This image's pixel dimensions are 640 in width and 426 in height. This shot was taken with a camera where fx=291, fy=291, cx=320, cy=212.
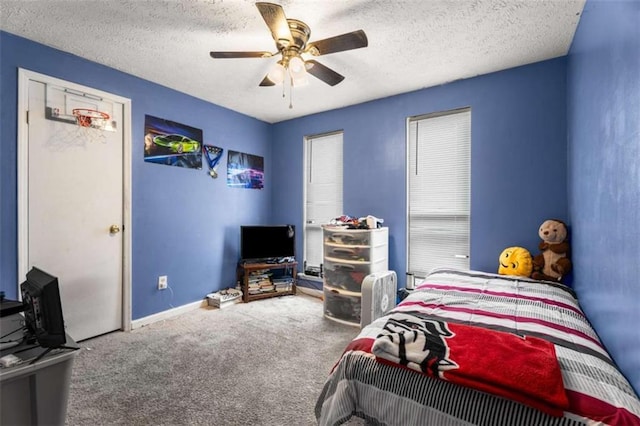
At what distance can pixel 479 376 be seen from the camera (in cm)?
95

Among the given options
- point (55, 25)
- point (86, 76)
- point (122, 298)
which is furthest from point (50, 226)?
point (55, 25)

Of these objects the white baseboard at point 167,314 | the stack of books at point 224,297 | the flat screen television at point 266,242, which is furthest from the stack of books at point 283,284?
the white baseboard at point 167,314

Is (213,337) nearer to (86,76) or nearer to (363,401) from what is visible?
(363,401)

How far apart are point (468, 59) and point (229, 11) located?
6.53 ft

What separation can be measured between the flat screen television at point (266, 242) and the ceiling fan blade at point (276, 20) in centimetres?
245

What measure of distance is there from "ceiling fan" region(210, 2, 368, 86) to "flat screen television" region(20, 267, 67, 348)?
1.63 meters

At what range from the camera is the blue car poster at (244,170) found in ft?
12.6

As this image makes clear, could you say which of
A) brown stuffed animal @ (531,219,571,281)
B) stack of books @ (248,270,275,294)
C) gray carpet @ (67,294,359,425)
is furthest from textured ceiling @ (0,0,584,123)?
gray carpet @ (67,294,359,425)

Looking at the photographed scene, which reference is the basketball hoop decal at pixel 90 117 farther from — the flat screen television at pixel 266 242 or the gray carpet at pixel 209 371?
the gray carpet at pixel 209 371

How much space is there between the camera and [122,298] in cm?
283

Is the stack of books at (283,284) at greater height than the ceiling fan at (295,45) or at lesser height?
lesser

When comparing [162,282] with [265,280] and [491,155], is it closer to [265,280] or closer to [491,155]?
[265,280]

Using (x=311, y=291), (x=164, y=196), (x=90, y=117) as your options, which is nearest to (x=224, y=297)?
(x=311, y=291)

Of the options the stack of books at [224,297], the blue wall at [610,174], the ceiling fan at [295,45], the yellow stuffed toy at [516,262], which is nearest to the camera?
the blue wall at [610,174]
